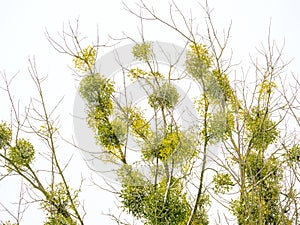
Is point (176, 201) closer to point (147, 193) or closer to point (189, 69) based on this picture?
point (147, 193)

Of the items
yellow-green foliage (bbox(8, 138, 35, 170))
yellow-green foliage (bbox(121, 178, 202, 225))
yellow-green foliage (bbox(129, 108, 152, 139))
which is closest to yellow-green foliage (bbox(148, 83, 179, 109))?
yellow-green foliage (bbox(129, 108, 152, 139))

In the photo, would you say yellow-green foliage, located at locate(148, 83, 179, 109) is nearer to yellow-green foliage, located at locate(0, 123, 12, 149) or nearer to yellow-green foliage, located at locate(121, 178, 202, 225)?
yellow-green foliage, located at locate(121, 178, 202, 225)

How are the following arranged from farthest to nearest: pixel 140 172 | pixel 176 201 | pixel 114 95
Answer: pixel 114 95
pixel 140 172
pixel 176 201

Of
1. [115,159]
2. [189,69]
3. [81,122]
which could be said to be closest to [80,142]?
[81,122]

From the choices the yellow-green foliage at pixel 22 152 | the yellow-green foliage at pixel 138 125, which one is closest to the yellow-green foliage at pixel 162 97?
the yellow-green foliage at pixel 138 125

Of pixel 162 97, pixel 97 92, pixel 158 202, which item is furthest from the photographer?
pixel 97 92

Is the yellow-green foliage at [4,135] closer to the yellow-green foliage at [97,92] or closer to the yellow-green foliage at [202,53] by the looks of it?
the yellow-green foliage at [97,92]

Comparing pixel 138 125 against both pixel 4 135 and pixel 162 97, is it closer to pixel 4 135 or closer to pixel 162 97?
pixel 162 97

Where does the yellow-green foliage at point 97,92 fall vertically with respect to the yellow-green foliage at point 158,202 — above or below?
above

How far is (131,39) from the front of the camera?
683cm

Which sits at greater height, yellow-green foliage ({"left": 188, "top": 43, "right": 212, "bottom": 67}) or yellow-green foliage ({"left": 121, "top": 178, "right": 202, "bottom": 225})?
yellow-green foliage ({"left": 188, "top": 43, "right": 212, "bottom": 67})

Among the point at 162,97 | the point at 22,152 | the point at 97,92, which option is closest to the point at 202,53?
the point at 162,97

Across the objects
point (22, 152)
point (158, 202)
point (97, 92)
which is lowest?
point (158, 202)

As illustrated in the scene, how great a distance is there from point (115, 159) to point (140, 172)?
2.32 ft
